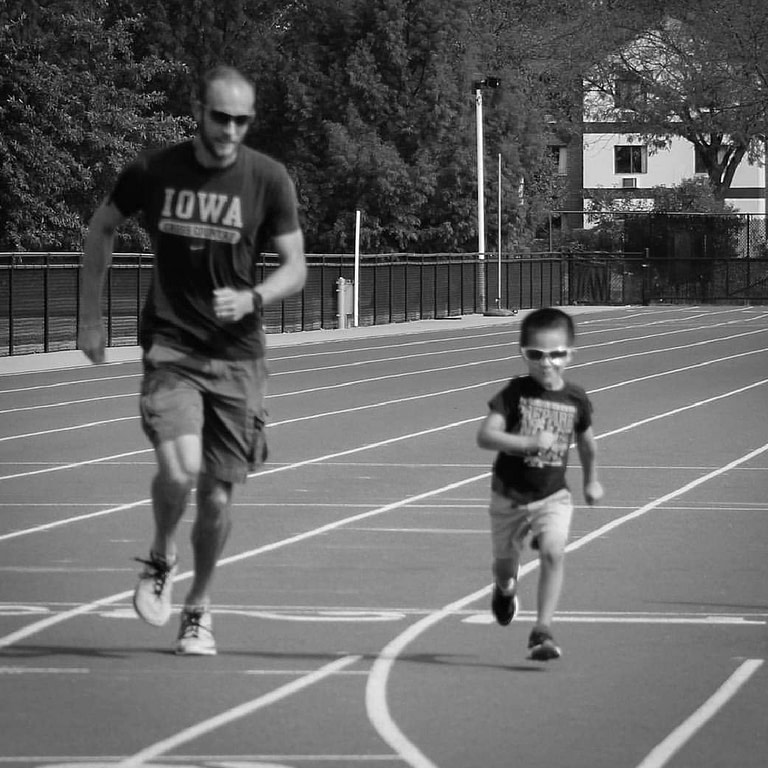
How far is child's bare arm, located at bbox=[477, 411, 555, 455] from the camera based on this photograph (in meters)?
7.12

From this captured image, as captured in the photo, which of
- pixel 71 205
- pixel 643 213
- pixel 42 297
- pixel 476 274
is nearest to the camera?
pixel 42 297

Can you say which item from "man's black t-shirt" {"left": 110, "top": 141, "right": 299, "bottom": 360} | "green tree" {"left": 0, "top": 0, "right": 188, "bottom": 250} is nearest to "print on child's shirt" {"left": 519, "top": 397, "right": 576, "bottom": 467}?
"man's black t-shirt" {"left": 110, "top": 141, "right": 299, "bottom": 360}

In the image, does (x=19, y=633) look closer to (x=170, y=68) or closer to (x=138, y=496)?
(x=138, y=496)

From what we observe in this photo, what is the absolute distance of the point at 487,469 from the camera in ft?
50.6

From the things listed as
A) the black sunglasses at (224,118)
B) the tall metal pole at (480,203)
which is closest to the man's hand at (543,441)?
the black sunglasses at (224,118)

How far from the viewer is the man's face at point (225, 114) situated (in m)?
7.01

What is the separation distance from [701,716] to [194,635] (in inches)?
75.6

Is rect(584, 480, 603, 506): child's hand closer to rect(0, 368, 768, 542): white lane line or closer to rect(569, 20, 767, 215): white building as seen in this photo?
rect(0, 368, 768, 542): white lane line

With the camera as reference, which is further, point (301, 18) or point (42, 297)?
point (301, 18)

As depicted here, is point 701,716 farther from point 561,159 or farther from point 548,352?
point 561,159

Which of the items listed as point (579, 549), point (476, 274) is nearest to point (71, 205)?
point (476, 274)

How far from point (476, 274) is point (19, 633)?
48875 mm

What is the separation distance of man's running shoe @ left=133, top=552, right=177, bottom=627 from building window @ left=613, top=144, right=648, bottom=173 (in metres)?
93.7

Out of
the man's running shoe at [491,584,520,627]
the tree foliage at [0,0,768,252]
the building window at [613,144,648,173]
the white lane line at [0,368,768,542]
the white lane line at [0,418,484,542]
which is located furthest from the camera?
the building window at [613,144,648,173]
